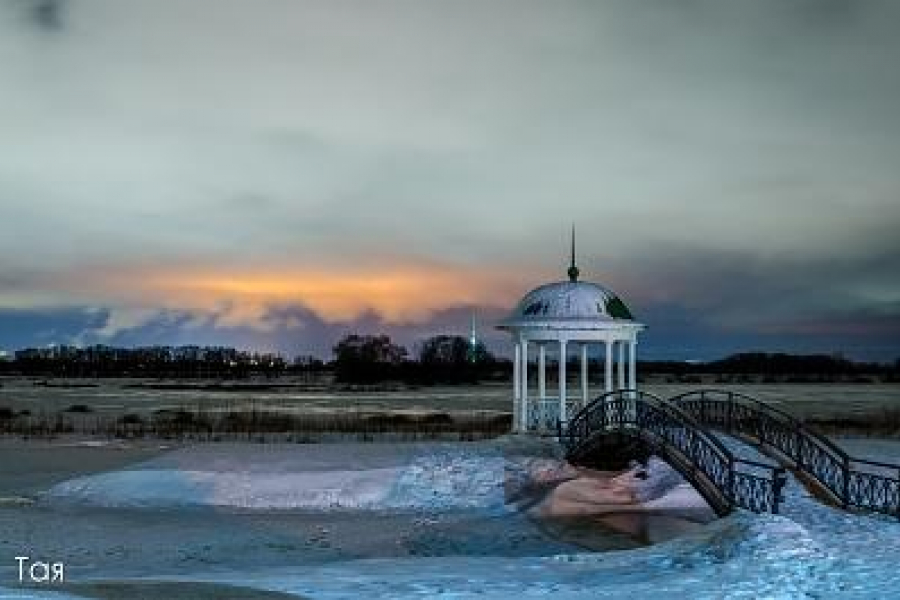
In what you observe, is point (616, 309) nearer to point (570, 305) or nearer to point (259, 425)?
point (570, 305)

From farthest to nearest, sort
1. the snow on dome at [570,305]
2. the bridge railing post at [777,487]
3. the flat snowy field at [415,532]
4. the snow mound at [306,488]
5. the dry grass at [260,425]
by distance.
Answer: the dry grass at [260,425] → the snow on dome at [570,305] → the snow mound at [306,488] → the bridge railing post at [777,487] → the flat snowy field at [415,532]

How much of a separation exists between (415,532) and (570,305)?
33.8ft

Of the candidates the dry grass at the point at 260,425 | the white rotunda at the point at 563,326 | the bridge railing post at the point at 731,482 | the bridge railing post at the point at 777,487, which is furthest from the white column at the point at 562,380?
the dry grass at the point at 260,425

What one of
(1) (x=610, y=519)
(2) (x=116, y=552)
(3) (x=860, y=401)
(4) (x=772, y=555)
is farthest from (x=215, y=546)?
(3) (x=860, y=401)

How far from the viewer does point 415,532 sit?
24.4 m

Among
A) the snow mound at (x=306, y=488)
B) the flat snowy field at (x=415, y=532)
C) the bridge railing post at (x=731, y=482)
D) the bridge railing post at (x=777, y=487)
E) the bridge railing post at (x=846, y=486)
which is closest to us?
the flat snowy field at (x=415, y=532)

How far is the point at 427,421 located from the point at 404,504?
104 ft

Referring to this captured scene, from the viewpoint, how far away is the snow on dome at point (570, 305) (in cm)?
3222

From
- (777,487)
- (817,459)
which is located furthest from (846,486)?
(817,459)

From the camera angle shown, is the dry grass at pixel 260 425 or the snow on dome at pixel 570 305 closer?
the snow on dome at pixel 570 305

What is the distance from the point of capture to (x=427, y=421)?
197 ft

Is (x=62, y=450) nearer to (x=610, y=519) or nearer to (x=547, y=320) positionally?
(x=547, y=320)

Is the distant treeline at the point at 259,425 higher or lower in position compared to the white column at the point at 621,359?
lower

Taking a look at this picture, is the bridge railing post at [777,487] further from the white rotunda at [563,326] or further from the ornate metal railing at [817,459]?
the white rotunda at [563,326]
